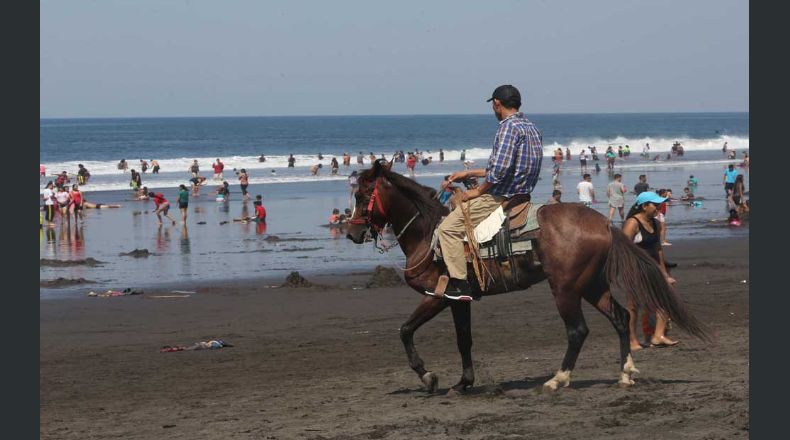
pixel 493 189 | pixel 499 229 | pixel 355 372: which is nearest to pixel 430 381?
pixel 499 229

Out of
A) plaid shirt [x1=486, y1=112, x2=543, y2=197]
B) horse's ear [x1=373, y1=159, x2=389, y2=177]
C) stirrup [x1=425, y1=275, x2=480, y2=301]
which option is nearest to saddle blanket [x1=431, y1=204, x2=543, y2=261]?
plaid shirt [x1=486, y1=112, x2=543, y2=197]

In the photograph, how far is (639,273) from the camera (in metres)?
9.29

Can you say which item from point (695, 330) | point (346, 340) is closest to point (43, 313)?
point (346, 340)

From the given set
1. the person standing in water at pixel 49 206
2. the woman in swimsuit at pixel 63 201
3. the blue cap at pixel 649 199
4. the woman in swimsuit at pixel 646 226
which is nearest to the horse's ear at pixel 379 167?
the woman in swimsuit at pixel 646 226

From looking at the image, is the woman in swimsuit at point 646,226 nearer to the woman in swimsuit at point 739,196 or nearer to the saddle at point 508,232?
the saddle at point 508,232

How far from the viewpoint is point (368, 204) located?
978 cm

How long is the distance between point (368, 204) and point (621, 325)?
8.41 feet

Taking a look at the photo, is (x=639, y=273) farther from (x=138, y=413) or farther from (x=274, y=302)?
(x=274, y=302)

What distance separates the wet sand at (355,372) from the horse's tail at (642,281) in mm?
596

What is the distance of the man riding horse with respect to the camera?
30.3ft

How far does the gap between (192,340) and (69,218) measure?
23179mm

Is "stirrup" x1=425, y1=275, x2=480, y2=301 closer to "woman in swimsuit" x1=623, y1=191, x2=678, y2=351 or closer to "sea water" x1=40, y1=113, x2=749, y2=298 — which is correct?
"sea water" x1=40, y1=113, x2=749, y2=298

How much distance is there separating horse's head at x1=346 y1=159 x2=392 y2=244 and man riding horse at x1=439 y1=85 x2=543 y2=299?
0.68 m

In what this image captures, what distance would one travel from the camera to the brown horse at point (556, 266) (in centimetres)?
915
